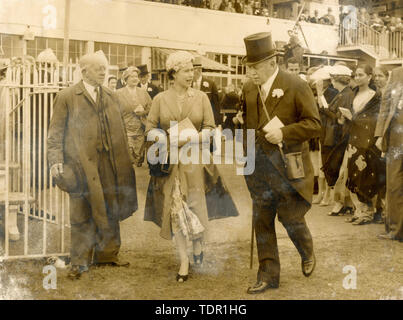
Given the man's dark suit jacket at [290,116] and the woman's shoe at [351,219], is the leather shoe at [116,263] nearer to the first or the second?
the man's dark suit jacket at [290,116]

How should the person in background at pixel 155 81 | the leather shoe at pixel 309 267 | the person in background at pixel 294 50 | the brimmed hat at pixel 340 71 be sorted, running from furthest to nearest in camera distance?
the brimmed hat at pixel 340 71
the person in background at pixel 155 81
the person in background at pixel 294 50
the leather shoe at pixel 309 267

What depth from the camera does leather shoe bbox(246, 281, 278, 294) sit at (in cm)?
462

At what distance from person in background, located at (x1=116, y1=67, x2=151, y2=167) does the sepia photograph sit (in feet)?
0.52

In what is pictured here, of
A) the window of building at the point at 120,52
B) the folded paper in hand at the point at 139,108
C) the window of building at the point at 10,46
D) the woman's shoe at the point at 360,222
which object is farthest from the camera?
the folded paper in hand at the point at 139,108

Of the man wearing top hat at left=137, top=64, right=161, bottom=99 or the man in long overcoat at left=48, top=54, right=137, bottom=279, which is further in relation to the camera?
the man wearing top hat at left=137, top=64, right=161, bottom=99

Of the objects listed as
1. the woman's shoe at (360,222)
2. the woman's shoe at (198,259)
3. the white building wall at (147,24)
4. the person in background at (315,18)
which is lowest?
the woman's shoe at (198,259)

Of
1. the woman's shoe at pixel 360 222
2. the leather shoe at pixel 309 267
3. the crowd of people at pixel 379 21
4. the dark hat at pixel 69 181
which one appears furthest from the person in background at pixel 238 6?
the woman's shoe at pixel 360 222

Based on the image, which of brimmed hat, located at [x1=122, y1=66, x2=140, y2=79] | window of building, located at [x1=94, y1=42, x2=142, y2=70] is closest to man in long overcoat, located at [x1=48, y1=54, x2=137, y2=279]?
window of building, located at [x1=94, y1=42, x2=142, y2=70]

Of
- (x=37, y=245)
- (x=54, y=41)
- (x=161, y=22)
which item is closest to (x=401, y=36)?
(x=161, y=22)

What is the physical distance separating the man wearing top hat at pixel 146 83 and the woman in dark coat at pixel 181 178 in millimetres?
1255

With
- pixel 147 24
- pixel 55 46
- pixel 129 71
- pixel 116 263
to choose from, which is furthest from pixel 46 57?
pixel 116 263

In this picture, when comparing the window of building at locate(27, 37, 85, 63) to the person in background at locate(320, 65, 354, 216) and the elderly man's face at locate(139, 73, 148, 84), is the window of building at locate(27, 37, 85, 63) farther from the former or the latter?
the person in background at locate(320, 65, 354, 216)

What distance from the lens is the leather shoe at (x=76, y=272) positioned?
16.3 ft
